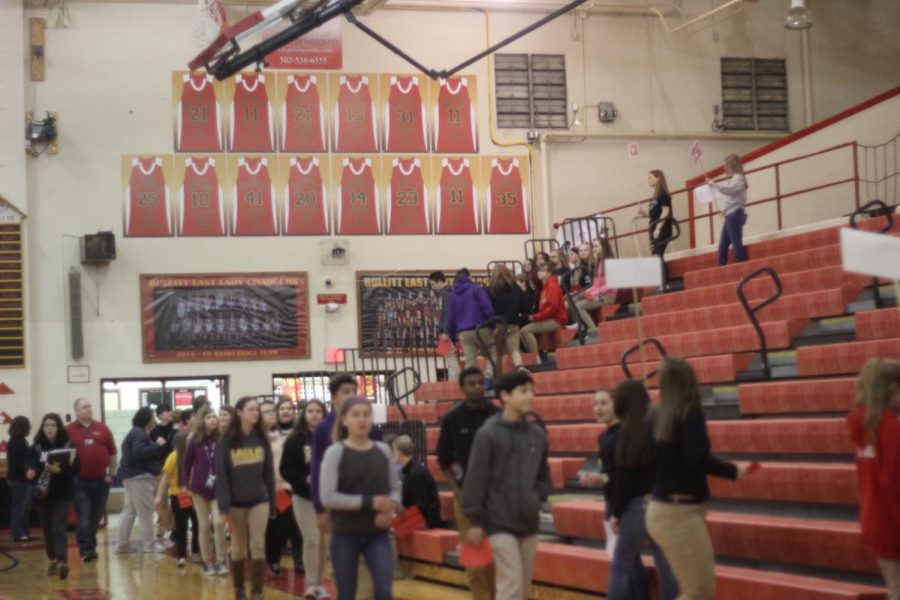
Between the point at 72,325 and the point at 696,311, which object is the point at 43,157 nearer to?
the point at 72,325

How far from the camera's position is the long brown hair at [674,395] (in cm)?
663

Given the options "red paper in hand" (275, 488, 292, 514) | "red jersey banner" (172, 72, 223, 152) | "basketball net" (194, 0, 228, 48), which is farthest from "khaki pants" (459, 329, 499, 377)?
"red jersey banner" (172, 72, 223, 152)

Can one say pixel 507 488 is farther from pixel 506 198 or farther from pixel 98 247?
pixel 506 198

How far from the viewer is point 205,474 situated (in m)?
12.0

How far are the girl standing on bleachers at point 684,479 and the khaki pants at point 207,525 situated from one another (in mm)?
5769

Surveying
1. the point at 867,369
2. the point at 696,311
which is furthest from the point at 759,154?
the point at 867,369

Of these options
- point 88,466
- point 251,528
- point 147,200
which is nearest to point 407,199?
point 147,200

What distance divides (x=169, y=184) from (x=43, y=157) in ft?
6.24

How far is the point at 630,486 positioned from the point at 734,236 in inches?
302

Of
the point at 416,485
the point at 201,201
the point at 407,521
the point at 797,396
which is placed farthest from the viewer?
the point at 201,201

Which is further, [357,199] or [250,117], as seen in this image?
[357,199]

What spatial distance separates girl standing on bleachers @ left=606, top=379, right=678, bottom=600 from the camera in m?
7.28

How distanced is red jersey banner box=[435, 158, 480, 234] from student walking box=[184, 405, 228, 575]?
936cm

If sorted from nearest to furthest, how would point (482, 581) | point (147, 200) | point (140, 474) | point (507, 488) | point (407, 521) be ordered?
point (507, 488) → point (482, 581) → point (407, 521) → point (140, 474) → point (147, 200)
